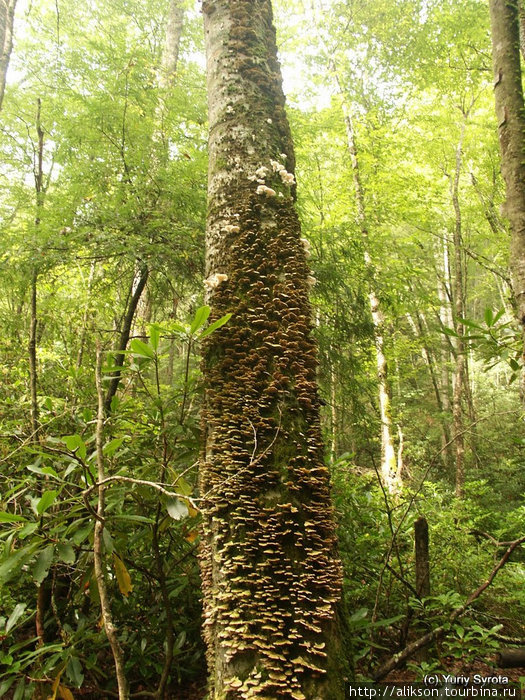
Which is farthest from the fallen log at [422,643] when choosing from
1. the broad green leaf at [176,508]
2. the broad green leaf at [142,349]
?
the broad green leaf at [142,349]

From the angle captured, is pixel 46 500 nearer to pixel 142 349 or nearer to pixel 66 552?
pixel 66 552

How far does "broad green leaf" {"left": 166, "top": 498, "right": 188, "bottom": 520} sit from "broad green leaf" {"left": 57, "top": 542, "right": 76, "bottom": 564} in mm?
406

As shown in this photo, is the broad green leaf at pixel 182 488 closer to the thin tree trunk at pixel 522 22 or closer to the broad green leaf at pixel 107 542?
the broad green leaf at pixel 107 542

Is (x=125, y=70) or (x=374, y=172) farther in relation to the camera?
(x=374, y=172)

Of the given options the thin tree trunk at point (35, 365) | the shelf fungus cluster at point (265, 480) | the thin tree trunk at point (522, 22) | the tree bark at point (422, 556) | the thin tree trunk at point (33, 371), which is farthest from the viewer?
the thin tree trunk at point (522, 22)

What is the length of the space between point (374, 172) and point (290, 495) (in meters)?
9.82

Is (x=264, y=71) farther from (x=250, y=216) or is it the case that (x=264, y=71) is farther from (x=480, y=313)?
(x=480, y=313)

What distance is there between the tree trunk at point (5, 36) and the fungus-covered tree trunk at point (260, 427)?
4589 millimetres

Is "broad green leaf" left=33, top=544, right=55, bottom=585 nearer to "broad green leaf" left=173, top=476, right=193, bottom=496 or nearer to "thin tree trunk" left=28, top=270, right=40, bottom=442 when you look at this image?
"broad green leaf" left=173, top=476, right=193, bottom=496

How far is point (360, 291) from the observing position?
374 centimetres

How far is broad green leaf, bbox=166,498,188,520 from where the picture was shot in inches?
60.9

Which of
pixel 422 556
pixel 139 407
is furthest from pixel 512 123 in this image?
pixel 139 407

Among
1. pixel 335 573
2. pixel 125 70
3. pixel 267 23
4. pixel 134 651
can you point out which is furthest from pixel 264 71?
pixel 134 651

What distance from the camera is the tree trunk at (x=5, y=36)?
524 centimetres
